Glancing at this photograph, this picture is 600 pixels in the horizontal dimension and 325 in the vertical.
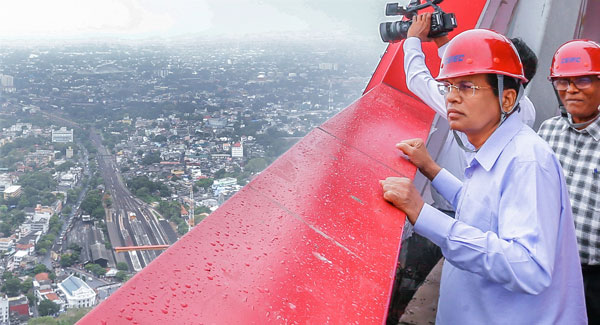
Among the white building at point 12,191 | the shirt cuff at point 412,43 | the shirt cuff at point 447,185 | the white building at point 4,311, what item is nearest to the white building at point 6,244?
the white building at point 12,191

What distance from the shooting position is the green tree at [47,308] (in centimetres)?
230

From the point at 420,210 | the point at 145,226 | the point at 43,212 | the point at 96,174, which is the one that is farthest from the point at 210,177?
the point at 420,210

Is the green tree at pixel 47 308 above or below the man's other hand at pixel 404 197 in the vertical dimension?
below

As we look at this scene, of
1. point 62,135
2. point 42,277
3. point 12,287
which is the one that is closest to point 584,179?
point 42,277

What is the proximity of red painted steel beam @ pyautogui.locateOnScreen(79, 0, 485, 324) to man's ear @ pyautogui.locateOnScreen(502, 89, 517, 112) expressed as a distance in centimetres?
39

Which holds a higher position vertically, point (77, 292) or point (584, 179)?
point (584, 179)

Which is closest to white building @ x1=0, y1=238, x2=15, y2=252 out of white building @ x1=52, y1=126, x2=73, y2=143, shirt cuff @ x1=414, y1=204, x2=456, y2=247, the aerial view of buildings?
the aerial view of buildings

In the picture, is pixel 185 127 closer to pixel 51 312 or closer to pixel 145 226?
pixel 145 226

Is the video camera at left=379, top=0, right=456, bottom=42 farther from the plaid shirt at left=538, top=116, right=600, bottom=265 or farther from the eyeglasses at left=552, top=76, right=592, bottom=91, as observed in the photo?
the plaid shirt at left=538, top=116, right=600, bottom=265

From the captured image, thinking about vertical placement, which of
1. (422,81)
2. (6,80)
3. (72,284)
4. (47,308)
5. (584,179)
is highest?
(422,81)

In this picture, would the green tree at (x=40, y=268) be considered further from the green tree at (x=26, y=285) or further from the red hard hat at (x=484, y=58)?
the red hard hat at (x=484, y=58)

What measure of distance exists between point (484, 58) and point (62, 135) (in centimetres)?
641

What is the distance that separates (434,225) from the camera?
1174 millimetres

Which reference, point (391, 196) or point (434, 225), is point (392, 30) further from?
point (434, 225)
